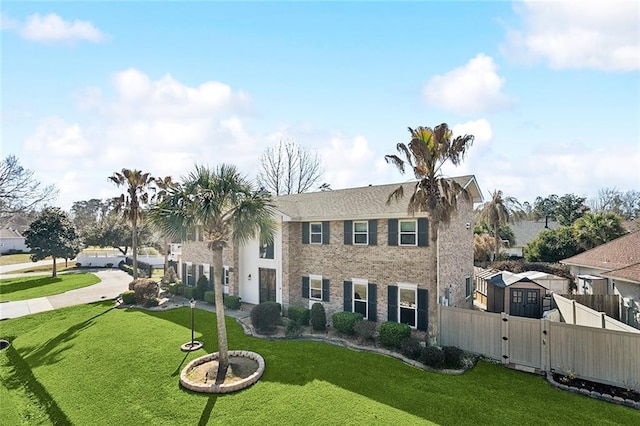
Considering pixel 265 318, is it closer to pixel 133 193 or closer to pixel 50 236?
pixel 133 193

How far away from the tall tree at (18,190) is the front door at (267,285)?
88.3 feet

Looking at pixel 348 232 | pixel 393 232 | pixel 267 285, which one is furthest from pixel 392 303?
pixel 267 285

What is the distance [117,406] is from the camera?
34.4 feet

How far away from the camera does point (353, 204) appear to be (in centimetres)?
1858

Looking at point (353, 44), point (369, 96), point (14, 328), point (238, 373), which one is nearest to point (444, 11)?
point (353, 44)

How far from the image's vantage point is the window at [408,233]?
15584 mm

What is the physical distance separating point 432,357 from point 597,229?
87.1ft

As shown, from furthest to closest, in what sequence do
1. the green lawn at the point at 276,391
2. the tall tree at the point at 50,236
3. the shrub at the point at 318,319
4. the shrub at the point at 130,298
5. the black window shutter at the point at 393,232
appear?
the tall tree at the point at 50,236
the shrub at the point at 130,298
the shrub at the point at 318,319
the black window shutter at the point at 393,232
the green lawn at the point at 276,391

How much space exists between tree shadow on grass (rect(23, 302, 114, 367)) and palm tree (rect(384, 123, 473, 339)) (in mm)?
16262

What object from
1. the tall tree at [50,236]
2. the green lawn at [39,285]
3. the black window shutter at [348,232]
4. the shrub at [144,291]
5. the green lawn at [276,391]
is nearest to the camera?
the green lawn at [276,391]

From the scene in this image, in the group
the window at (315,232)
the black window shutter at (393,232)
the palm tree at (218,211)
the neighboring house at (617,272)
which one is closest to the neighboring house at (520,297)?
the neighboring house at (617,272)

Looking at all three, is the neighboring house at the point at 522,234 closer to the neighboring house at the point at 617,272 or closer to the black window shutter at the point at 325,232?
the neighboring house at the point at 617,272

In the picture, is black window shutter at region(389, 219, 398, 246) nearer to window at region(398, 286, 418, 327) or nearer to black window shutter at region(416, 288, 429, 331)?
window at region(398, 286, 418, 327)

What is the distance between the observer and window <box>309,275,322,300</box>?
62.0ft
